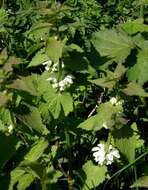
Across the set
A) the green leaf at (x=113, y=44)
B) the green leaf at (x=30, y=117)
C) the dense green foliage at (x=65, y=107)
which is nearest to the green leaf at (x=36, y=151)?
the dense green foliage at (x=65, y=107)

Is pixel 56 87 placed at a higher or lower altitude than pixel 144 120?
higher

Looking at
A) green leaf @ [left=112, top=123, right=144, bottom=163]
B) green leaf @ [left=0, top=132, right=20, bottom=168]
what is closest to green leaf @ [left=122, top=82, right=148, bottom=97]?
green leaf @ [left=112, top=123, right=144, bottom=163]

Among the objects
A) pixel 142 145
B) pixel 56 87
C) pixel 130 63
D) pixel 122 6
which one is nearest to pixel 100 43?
pixel 130 63

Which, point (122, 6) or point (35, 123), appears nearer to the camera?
point (35, 123)

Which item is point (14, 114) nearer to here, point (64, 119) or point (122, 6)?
point (64, 119)

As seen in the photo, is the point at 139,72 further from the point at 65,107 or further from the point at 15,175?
the point at 15,175

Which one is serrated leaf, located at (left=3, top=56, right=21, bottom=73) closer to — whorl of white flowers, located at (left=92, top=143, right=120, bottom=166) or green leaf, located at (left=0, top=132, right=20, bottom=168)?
green leaf, located at (left=0, top=132, right=20, bottom=168)
